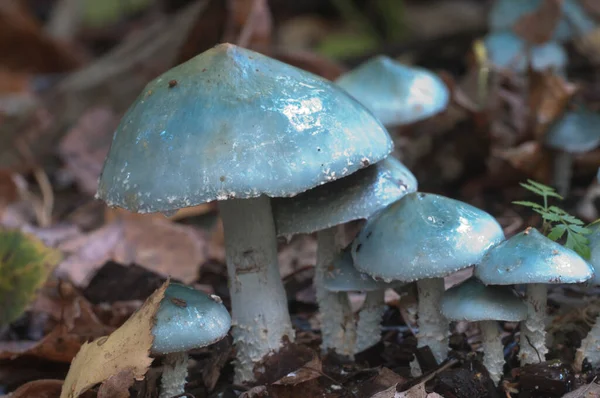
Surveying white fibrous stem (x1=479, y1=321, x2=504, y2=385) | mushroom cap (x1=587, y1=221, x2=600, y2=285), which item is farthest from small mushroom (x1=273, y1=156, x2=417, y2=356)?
mushroom cap (x1=587, y1=221, x2=600, y2=285)

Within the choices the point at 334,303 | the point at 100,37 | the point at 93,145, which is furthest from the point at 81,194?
the point at 100,37

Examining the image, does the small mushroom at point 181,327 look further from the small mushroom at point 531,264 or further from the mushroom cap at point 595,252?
the mushroom cap at point 595,252

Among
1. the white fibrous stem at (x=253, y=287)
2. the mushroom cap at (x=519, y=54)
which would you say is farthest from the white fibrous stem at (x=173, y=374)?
the mushroom cap at (x=519, y=54)

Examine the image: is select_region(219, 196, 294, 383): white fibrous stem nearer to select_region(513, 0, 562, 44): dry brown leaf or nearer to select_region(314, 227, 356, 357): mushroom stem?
select_region(314, 227, 356, 357): mushroom stem

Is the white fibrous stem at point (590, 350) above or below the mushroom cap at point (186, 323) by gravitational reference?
below

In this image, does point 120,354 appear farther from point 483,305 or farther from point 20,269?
point 20,269

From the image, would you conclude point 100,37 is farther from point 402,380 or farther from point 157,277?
point 402,380
